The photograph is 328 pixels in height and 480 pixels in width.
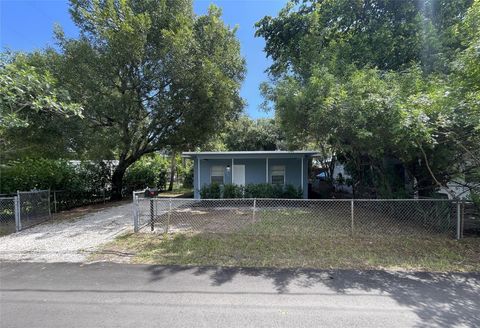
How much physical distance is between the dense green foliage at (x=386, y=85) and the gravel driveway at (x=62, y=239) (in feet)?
19.2

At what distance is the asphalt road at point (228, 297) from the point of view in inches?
129

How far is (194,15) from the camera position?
14.4 meters

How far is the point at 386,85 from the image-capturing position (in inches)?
265

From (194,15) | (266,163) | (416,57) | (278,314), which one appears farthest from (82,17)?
(278,314)

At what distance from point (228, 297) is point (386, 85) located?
5890mm

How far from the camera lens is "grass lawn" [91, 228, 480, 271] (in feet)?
17.1

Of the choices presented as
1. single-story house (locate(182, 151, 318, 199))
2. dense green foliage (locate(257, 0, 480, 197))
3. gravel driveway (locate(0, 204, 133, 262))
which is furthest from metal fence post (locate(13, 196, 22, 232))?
dense green foliage (locate(257, 0, 480, 197))

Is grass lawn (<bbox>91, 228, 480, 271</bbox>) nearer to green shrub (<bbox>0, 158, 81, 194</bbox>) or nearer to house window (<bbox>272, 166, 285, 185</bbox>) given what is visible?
green shrub (<bbox>0, 158, 81, 194</bbox>)

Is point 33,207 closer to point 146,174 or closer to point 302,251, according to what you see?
point 302,251

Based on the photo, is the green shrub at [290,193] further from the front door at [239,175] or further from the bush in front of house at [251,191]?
the front door at [239,175]

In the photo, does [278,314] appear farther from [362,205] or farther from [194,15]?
[194,15]

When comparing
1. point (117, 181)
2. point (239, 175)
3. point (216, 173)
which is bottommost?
point (117, 181)

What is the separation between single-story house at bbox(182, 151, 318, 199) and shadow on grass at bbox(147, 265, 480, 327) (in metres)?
8.84

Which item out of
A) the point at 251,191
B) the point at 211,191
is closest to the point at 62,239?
the point at 211,191
